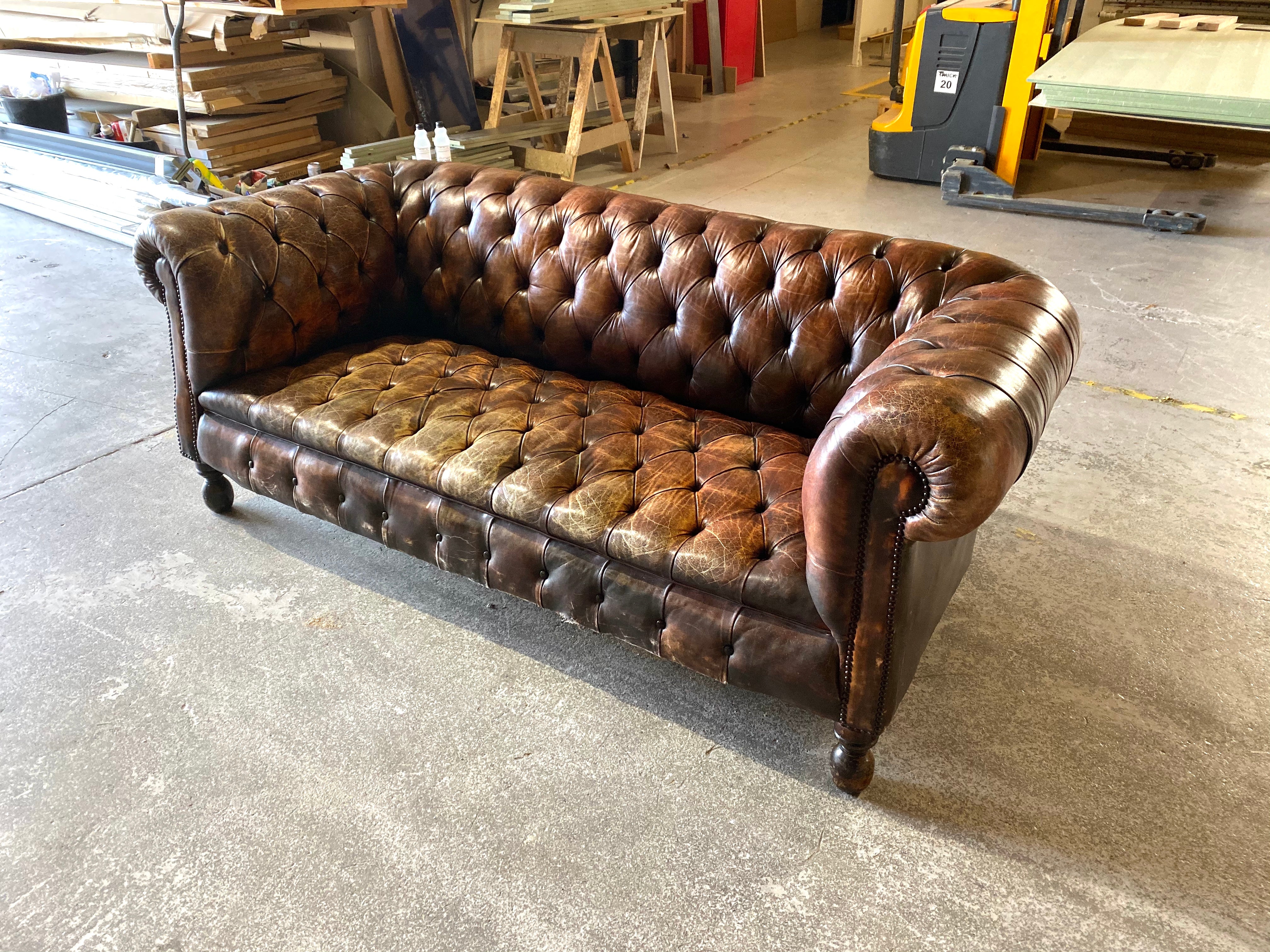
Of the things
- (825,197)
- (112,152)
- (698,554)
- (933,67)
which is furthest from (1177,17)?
(112,152)

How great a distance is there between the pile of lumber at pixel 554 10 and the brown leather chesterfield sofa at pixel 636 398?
2.97m

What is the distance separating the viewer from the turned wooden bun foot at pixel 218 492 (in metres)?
2.48

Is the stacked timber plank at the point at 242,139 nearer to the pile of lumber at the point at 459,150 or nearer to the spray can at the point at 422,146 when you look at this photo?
the pile of lumber at the point at 459,150

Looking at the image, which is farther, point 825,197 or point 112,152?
point 825,197

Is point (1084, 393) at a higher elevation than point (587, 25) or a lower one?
lower

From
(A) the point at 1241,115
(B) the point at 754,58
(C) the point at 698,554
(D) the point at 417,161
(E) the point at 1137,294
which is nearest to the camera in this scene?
(C) the point at 698,554

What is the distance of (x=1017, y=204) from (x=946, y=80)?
0.81 m

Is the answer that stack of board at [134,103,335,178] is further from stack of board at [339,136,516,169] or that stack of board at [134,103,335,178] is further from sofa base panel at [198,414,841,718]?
sofa base panel at [198,414,841,718]

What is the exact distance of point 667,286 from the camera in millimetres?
2111

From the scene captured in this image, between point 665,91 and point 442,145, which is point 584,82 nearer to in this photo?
point 665,91

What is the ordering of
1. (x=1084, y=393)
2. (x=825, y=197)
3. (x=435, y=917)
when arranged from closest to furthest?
(x=435, y=917), (x=1084, y=393), (x=825, y=197)

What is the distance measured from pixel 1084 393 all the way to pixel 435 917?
8.48 ft

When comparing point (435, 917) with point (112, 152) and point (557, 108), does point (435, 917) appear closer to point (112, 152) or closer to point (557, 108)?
point (112, 152)

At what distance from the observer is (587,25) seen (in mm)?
5137
